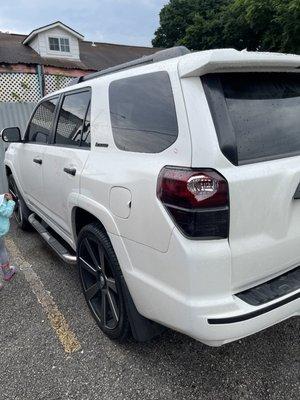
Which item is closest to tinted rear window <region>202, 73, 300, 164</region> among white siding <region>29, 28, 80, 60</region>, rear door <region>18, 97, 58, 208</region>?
rear door <region>18, 97, 58, 208</region>

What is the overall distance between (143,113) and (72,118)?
118 cm

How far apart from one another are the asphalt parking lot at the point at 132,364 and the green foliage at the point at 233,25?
54.8 ft

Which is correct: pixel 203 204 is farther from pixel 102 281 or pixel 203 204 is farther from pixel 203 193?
pixel 102 281

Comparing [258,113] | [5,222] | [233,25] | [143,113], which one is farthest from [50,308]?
[233,25]

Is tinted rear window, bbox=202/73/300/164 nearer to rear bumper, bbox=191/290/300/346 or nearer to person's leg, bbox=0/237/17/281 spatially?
rear bumper, bbox=191/290/300/346

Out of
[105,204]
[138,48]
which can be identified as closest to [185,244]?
[105,204]

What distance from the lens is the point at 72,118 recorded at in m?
3.07

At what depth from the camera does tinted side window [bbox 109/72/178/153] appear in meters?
1.89

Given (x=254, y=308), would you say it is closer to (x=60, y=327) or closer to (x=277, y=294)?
(x=277, y=294)

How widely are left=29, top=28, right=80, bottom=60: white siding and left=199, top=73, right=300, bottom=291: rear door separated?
874 inches

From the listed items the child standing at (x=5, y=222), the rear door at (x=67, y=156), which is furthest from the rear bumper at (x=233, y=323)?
the child standing at (x=5, y=222)

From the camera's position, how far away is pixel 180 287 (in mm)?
1790

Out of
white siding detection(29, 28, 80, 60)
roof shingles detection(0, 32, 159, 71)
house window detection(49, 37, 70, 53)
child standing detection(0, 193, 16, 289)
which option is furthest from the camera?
house window detection(49, 37, 70, 53)

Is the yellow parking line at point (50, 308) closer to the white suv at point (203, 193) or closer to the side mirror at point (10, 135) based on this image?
the white suv at point (203, 193)
